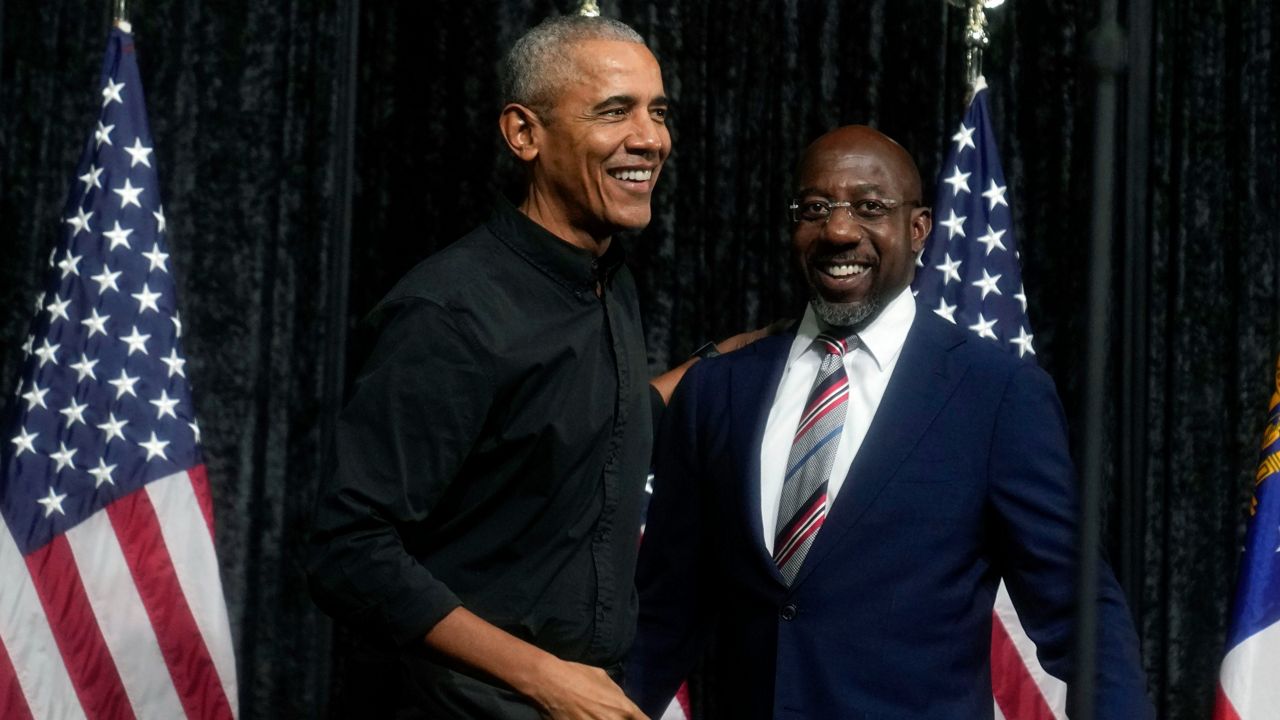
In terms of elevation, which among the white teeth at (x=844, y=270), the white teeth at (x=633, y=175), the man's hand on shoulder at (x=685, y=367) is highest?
the white teeth at (x=633, y=175)

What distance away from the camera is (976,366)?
200 cm

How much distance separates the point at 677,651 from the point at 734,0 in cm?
159

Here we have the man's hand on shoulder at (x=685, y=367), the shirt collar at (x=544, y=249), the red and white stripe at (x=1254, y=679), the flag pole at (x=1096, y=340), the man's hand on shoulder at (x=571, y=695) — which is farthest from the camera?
the red and white stripe at (x=1254, y=679)

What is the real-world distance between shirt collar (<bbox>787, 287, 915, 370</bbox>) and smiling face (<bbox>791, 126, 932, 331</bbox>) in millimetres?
12

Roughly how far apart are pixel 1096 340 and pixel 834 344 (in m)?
1.04

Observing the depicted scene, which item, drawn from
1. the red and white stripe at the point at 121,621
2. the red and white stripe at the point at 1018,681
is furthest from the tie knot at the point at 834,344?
the red and white stripe at the point at 121,621

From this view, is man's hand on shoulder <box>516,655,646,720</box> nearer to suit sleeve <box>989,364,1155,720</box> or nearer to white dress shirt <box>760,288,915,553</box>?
white dress shirt <box>760,288,915,553</box>

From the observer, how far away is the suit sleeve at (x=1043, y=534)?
1842 millimetres

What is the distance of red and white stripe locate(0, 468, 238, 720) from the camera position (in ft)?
9.07

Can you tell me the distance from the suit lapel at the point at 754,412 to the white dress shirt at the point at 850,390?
0.5 inches

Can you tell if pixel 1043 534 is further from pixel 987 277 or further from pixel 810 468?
pixel 987 277

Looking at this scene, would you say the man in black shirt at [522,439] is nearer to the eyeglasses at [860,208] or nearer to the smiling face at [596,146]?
the smiling face at [596,146]

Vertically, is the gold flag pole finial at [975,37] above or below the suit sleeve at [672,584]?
above

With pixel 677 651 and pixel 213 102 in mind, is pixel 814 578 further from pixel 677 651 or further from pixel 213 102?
pixel 213 102
